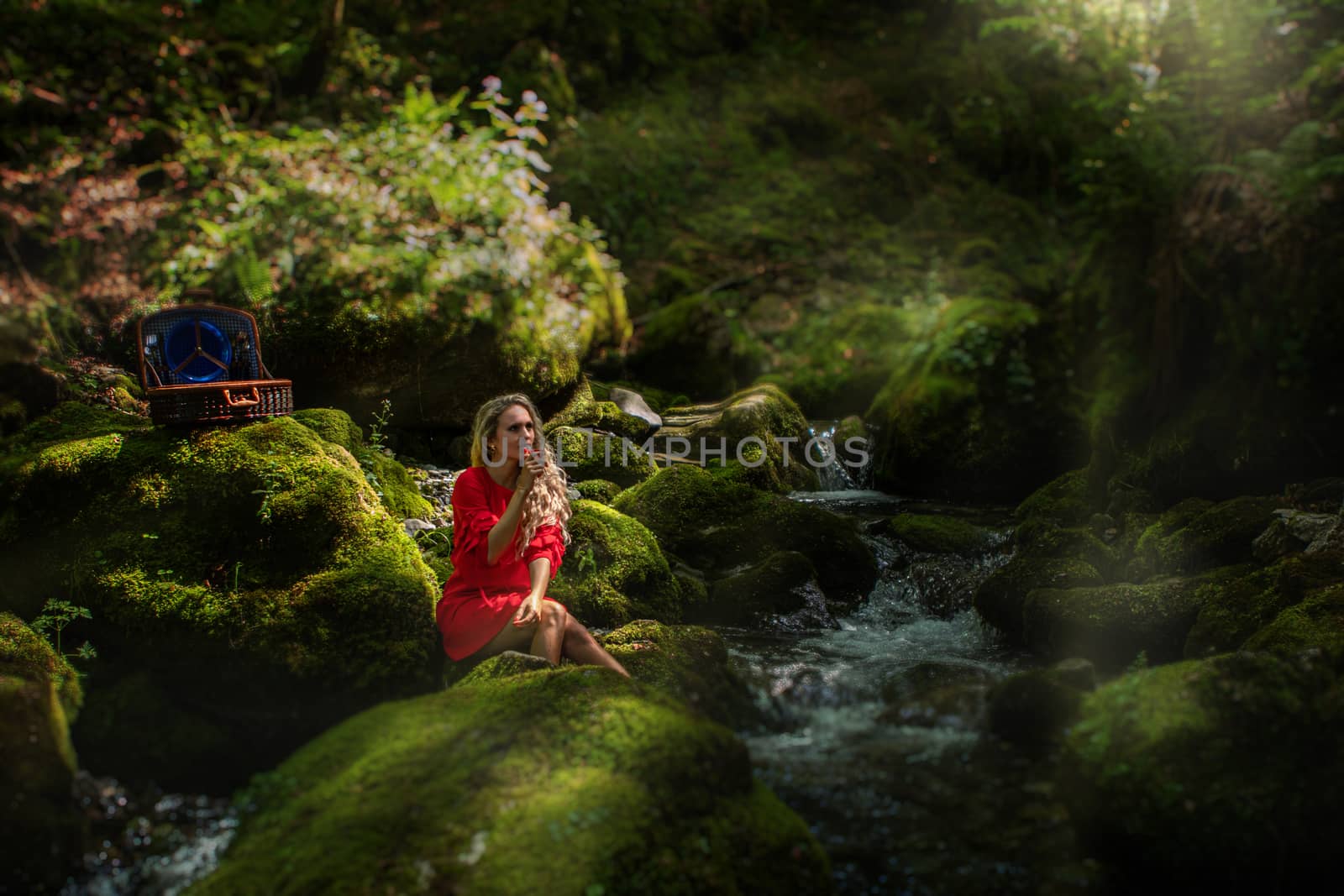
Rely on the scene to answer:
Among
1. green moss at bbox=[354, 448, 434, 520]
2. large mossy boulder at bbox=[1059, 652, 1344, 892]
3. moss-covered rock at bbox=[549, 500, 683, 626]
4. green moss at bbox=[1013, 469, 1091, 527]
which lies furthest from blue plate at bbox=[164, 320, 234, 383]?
green moss at bbox=[1013, 469, 1091, 527]

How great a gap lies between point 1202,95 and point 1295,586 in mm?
4292

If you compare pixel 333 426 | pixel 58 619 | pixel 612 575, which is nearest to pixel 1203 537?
pixel 612 575

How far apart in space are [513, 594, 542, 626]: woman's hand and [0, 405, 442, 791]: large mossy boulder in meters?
0.56

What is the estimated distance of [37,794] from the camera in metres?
2.71

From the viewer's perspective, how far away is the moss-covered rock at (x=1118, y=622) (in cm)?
431

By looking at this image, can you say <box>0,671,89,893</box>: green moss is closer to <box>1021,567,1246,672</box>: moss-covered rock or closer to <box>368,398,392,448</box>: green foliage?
<box>368,398,392,448</box>: green foliage

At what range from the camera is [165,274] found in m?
6.84

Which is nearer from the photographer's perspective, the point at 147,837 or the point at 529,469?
the point at 147,837

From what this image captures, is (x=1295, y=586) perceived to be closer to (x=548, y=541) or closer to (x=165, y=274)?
(x=548, y=541)

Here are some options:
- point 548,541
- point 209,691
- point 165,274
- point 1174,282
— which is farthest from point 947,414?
point 165,274

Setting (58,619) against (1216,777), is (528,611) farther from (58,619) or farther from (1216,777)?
(1216,777)

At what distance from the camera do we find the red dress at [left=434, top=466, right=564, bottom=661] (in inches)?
147

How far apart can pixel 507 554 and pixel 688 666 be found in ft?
3.37

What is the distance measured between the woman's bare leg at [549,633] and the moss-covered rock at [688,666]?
0.32 meters
